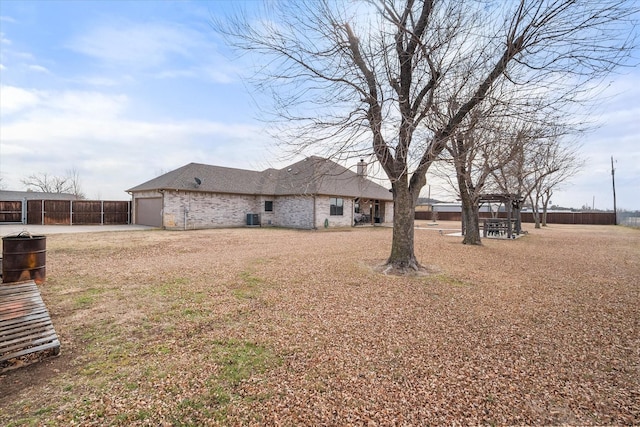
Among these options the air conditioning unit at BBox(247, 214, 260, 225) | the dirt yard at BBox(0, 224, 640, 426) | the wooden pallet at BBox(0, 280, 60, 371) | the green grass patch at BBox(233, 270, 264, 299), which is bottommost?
the dirt yard at BBox(0, 224, 640, 426)

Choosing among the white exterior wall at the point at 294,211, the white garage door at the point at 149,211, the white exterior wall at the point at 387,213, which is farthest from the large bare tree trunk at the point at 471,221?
the white garage door at the point at 149,211

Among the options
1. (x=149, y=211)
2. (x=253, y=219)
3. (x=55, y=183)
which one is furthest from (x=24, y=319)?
(x=55, y=183)

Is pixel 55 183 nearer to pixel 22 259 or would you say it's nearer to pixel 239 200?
pixel 239 200

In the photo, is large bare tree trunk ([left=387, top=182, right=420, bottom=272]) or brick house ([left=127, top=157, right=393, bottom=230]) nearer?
large bare tree trunk ([left=387, top=182, right=420, bottom=272])

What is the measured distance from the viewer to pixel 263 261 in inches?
336

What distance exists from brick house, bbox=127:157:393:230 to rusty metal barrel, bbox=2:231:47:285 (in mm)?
12660

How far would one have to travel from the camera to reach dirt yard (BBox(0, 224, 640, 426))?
2395 millimetres

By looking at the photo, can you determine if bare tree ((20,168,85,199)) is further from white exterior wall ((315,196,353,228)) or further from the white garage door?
white exterior wall ((315,196,353,228))

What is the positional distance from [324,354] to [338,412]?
3.05 feet

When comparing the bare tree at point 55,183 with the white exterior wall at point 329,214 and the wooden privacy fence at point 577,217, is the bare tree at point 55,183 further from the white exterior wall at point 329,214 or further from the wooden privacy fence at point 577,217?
the wooden privacy fence at point 577,217

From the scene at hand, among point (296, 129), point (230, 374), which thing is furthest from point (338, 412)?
point (296, 129)

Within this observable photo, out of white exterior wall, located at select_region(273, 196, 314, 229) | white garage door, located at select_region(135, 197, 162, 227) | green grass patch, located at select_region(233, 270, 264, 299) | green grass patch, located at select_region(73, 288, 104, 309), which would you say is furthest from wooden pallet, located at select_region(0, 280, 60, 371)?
white exterior wall, located at select_region(273, 196, 314, 229)

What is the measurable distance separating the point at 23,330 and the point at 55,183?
56.2m

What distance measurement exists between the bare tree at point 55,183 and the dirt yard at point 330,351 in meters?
48.9
